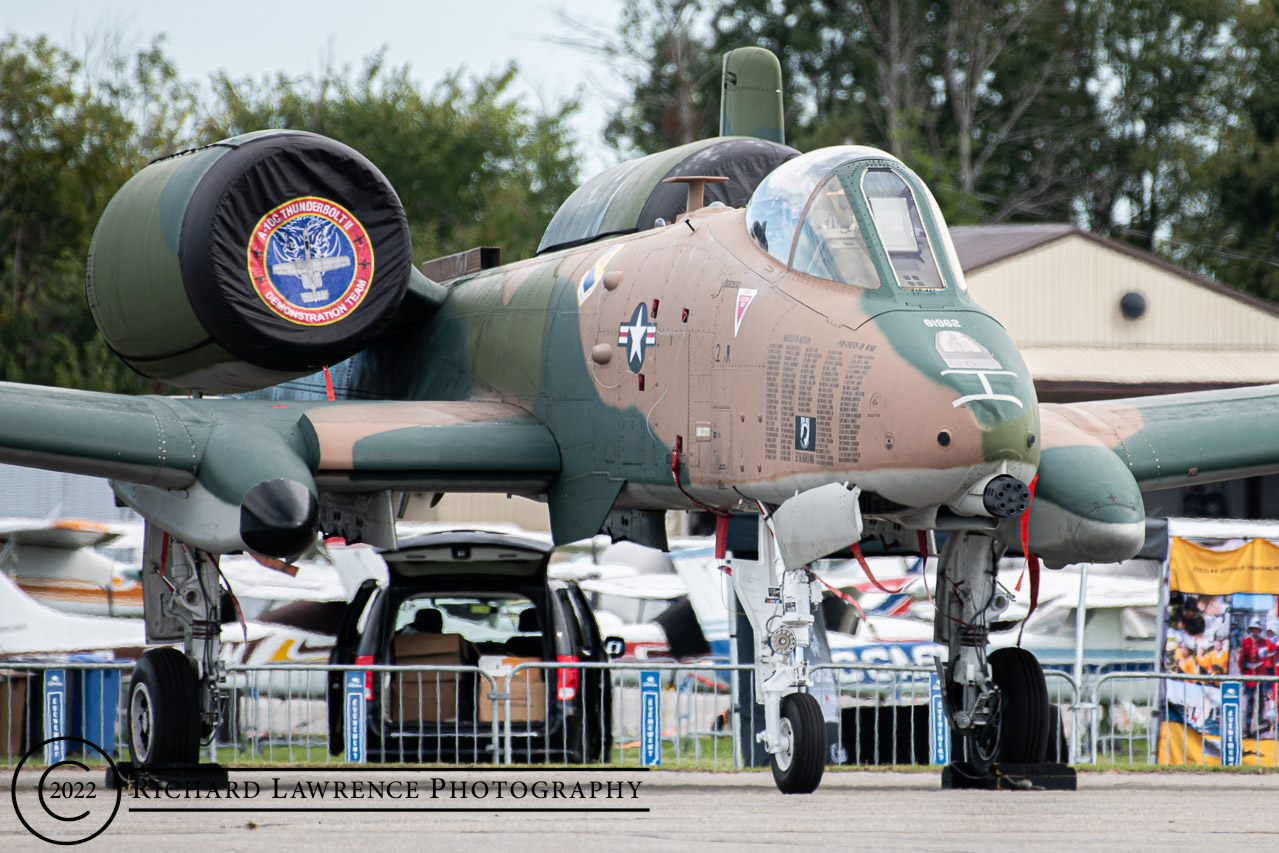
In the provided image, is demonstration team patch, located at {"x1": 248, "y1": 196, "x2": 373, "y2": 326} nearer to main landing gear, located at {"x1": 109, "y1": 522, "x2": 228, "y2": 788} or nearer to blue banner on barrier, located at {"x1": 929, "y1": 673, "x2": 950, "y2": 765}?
main landing gear, located at {"x1": 109, "y1": 522, "x2": 228, "y2": 788}

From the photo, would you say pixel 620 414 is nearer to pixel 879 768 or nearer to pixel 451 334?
pixel 451 334

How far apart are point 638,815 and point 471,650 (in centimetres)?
653

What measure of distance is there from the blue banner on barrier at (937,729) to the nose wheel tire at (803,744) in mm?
5244

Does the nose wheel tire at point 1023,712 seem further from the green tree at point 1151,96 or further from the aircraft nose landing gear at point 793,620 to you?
the green tree at point 1151,96

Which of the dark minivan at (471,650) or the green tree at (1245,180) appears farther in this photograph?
the green tree at (1245,180)

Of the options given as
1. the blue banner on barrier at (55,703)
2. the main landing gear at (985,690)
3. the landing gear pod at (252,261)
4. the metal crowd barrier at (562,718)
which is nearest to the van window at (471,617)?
the metal crowd barrier at (562,718)

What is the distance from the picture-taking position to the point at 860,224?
10.1m

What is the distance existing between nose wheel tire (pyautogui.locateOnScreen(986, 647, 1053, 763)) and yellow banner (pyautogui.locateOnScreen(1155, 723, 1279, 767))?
469cm

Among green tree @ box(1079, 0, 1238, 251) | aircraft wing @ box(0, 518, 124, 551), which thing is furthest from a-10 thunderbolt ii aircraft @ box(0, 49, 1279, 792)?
green tree @ box(1079, 0, 1238, 251)

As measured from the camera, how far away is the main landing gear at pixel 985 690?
452 inches

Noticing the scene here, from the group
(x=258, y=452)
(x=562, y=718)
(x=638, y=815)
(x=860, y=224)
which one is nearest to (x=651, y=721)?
(x=562, y=718)

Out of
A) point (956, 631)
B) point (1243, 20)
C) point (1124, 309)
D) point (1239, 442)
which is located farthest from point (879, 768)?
point (1243, 20)

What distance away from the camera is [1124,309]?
27406mm

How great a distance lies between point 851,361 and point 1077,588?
11.2m
